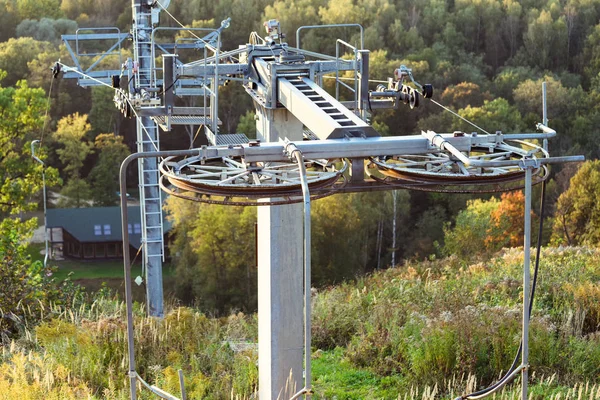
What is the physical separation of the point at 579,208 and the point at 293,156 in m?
27.2

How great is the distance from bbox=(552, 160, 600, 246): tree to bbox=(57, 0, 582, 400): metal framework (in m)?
22.3

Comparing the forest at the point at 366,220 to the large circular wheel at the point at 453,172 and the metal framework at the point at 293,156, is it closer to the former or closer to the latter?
the metal framework at the point at 293,156

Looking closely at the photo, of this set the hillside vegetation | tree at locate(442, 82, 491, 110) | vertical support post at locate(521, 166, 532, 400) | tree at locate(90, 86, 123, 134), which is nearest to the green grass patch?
the hillside vegetation

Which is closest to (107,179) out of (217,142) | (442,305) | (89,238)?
(89,238)

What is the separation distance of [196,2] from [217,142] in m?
42.9

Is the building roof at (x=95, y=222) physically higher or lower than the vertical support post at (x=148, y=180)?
lower

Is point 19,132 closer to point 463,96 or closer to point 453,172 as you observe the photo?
point 453,172

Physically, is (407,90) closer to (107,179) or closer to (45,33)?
(107,179)

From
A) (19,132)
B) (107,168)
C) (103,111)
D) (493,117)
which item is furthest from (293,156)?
(103,111)

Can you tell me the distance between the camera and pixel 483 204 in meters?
36.7

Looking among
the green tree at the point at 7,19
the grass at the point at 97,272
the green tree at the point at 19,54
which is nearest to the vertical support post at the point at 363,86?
the grass at the point at 97,272

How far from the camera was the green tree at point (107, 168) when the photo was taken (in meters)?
41.2

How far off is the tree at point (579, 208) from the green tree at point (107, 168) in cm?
1787

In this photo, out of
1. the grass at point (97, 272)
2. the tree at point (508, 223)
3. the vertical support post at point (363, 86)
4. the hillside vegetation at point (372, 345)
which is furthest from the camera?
the tree at point (508, 223)
